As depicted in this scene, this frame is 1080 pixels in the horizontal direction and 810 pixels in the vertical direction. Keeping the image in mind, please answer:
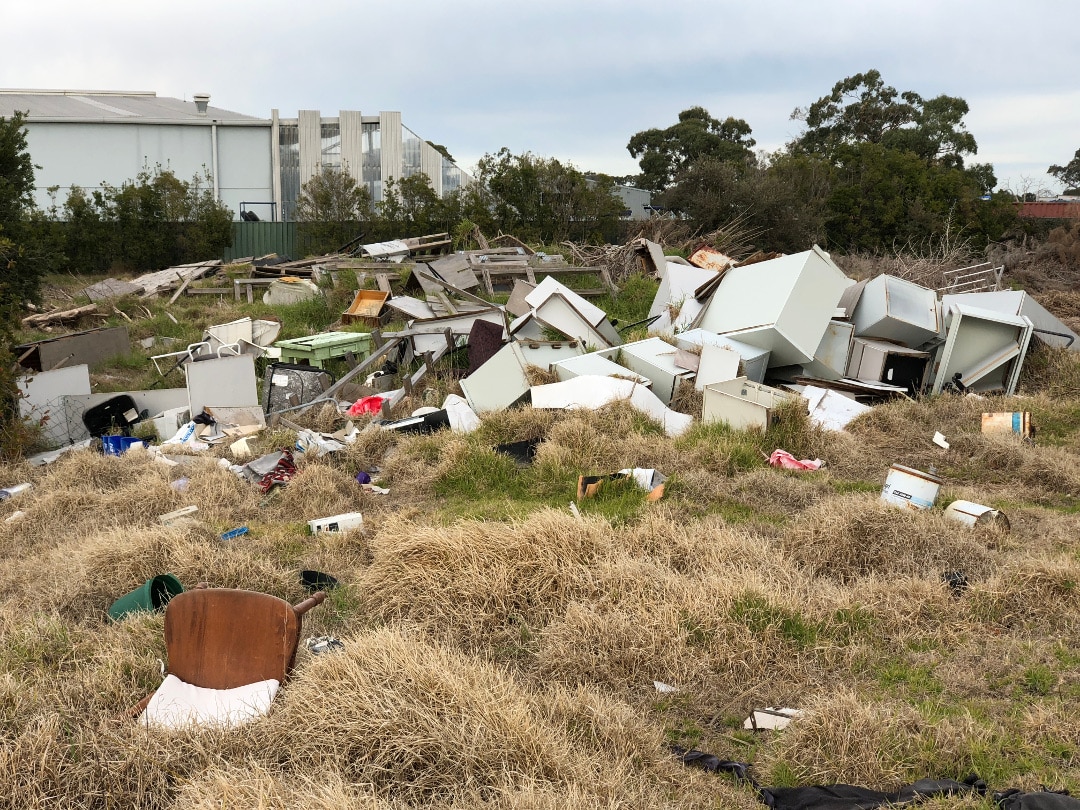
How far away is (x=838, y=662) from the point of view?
3904mm

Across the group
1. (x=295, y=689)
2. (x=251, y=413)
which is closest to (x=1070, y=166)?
(x=251, y=413)

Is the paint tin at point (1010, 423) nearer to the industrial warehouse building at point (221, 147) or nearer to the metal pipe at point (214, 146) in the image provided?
the industrial warehouse building at point (221, 147)

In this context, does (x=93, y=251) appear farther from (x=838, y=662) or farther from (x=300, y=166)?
(x=838, y=662)

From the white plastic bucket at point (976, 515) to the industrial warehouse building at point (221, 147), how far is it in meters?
30.0

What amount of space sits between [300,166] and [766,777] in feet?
115

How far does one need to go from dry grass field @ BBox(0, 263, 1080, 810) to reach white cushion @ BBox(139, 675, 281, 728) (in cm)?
8

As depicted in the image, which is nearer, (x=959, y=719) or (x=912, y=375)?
(x=959, y=719)

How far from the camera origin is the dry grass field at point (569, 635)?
3043mm

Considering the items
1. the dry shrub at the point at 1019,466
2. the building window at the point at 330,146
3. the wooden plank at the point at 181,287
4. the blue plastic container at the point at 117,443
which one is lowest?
the blue plastic container at the point at 117,443

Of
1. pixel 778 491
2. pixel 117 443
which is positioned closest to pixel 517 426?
pixel 778 491

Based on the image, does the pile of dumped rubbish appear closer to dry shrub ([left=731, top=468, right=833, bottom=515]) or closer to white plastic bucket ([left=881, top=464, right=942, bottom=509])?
dry shrub ([left=731, top=468, right=833, bottom=515])

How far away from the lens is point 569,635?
409 cm

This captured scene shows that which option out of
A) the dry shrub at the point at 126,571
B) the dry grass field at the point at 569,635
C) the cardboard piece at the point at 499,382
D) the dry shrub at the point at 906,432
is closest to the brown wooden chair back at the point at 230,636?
the dry grass field at the point at 569,635

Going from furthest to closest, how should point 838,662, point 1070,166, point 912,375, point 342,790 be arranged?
point 1070,166 → point 912,375 → point 838,662 → point 342,790
